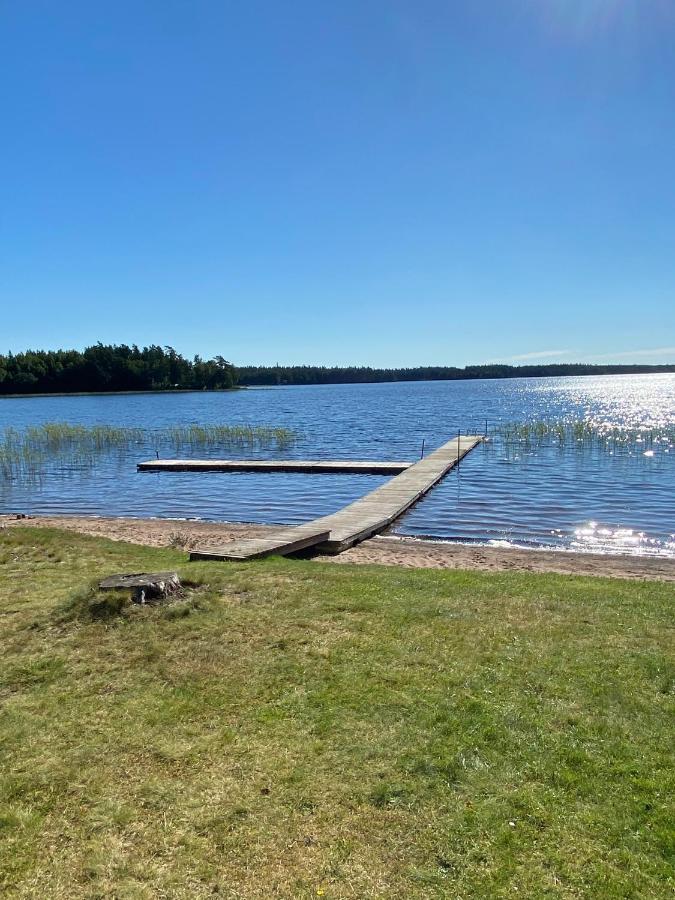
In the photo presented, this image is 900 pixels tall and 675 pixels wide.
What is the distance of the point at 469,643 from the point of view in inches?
211

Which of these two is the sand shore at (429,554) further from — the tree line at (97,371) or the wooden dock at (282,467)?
the tree line at (97,371)

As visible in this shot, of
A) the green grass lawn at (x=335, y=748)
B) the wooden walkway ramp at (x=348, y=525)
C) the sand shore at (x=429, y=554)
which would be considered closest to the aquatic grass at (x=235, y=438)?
the wooden walkway ramp at (x=348, y=525)

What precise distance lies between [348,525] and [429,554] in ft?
7.94

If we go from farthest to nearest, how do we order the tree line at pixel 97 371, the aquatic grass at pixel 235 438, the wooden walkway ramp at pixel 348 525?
the tree line at pixel 97 371 < the aquatic grass at pixel 235 438 < the wooden walkway ramp at pixel 348 525

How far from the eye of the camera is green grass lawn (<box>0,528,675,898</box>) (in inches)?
112

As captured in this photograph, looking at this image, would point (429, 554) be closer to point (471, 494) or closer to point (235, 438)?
point (471, 494)

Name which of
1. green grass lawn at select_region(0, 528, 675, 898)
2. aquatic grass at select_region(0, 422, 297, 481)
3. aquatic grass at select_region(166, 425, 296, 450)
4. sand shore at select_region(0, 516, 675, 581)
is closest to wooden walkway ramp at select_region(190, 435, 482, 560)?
sand shore at select_region(0, 516, 675, 581)

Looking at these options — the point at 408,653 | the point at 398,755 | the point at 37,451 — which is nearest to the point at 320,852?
the point at 398,755

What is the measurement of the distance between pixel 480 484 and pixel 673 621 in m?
14.2

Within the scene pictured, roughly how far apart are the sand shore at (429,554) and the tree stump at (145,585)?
13.7 ft

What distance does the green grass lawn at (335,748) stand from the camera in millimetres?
2842

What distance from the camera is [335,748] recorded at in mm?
3797

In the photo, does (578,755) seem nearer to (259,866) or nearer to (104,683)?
(259,866)

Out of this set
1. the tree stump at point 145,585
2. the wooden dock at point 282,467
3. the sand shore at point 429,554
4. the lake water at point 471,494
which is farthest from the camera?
the wooden dock at point 282,467
